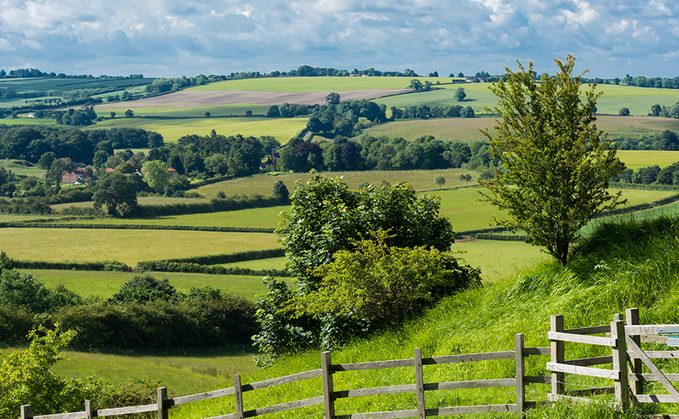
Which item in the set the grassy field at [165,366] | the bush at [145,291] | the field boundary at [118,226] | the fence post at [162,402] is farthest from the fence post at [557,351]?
the field boundary at [118,226]

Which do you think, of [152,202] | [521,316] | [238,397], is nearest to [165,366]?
[521,316]

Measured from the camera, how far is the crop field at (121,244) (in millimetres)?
89125

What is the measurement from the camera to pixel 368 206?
24.7 metres

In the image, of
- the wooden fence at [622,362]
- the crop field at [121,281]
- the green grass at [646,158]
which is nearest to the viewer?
the wooden fence at [622,362]

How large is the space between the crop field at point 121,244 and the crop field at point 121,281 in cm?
420

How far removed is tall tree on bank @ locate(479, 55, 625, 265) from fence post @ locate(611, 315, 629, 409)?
8.57m

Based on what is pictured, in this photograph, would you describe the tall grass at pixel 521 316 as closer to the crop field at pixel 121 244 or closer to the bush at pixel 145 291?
the bush at pixel 145 291

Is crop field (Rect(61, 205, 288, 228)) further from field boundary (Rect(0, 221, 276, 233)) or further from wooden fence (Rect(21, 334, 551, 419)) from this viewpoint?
wooden fence (Rect(21, 334, 551, 419))

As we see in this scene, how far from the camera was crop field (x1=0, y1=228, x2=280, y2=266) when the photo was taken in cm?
8912

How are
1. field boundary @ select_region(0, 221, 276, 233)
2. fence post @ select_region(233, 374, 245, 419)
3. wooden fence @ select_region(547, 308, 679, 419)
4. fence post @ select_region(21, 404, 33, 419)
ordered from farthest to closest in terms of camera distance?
field boundary @ select_region(0, 221, 276, 233) → fence post @ select_region(21, 404, 33, 419) → fence post @ select_region(233, 374, 245, 419) → wooden fence @ select_region(547, 308, 679, 419)

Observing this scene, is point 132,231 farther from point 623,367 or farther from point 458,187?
point 623,367

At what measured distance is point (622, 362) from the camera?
32.8 ft

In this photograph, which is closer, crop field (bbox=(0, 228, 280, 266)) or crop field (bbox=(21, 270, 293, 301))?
crop field (bbox=(21, 270, 293, 301))

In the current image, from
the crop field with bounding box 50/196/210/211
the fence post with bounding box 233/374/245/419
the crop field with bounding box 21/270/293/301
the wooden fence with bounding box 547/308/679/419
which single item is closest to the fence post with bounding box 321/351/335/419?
the fence post with bounding box 233/374/245/419
